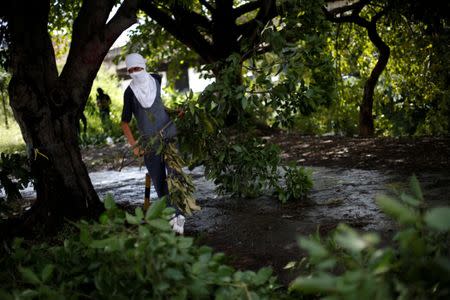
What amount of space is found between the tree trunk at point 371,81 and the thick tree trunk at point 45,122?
7741 mm

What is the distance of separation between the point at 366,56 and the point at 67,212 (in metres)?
11.0

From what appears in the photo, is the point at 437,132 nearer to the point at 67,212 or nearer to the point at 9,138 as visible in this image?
the point at 67,212

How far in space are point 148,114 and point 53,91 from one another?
1023 millimetres

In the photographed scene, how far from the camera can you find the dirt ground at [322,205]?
13.7 feet

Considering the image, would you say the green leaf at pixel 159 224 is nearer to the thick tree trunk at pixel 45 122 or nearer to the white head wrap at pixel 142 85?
the white head wrap at pixel 142 85

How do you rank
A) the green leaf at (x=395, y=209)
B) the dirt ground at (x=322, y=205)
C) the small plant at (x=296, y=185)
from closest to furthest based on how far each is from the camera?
1. the green leaf at (x=395, y=209)
2. the dirt ground at (x=322, y=205)
3. the small plant at (x=296, y=185)


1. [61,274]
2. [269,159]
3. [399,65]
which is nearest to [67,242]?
[61,274]

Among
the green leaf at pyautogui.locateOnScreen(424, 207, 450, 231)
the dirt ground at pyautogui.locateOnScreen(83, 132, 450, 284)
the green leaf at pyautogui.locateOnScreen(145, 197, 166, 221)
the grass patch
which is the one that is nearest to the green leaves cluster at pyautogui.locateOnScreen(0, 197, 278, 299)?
the green leaf at pyautogui.locateOnScreen(145, 197, 166, 221)

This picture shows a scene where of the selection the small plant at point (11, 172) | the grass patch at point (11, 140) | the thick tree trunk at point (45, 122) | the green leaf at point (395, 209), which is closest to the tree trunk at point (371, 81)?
the thick tree trunk at point (45, 122)

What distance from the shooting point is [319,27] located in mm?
5473

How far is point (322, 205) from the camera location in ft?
17.7

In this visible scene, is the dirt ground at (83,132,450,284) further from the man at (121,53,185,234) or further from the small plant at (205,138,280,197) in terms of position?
the man at (121,53,185,234)

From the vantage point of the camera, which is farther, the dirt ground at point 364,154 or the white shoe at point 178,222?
the dirt ground at point 364,154

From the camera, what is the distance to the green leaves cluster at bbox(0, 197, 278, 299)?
6.03 feet
